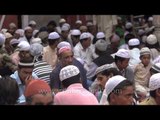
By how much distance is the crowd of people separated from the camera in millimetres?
3719

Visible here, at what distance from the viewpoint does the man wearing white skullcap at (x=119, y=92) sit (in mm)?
3629

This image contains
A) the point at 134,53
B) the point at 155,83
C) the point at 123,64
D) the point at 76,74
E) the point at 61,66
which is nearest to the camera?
the point at 155,83

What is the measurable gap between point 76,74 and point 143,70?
9.98 feet

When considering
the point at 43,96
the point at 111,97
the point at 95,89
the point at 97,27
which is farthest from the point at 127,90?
the point at 97,27

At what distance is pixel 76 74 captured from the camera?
4586mm

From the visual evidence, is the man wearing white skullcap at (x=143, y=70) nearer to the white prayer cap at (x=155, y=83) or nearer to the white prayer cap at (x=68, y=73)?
the white prayer cap at (x=68, y=73)

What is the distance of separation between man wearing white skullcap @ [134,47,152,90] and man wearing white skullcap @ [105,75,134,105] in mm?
3398

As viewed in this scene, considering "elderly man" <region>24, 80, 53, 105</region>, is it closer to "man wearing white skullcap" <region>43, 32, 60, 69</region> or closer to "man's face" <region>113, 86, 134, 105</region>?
"man's face" <region>113, 86, 134, 105</region>

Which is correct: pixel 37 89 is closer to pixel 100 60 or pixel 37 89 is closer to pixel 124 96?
pixel 124 96

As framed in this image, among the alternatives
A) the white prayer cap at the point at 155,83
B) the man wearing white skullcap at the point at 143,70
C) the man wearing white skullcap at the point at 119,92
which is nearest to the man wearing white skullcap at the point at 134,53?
the man wearing white skullcap at the point at 143,70

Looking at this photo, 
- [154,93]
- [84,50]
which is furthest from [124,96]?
[84,50]

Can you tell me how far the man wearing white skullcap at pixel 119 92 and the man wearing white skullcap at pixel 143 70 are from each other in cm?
340
